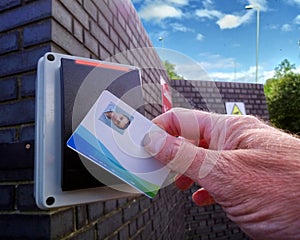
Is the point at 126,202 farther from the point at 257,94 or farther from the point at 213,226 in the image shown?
the point at 257,94

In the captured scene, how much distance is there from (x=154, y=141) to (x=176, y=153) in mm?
78

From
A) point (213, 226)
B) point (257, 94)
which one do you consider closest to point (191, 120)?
point (213, 226)

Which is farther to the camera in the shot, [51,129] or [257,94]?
[257,94]

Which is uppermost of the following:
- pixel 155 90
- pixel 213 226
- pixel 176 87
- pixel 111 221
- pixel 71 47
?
pixel 176 87

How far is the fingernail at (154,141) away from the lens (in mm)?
843

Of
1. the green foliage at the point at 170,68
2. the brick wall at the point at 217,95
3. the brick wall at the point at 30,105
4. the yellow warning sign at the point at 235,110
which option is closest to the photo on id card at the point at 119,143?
the brick wall at the point at 30,105

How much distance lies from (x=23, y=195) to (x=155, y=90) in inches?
93.6

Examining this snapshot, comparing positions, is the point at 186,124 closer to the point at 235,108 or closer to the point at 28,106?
the point at 28,106

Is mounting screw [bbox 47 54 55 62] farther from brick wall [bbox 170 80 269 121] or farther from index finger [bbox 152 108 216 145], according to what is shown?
brick wall [bbox 170 80 269 121]

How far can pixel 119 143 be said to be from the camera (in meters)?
0.83

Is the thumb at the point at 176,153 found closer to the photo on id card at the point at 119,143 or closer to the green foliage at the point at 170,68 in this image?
the photo on id card at the point at 119,143

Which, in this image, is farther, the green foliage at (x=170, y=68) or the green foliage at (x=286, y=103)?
the green foliage at (x=286, y=103)

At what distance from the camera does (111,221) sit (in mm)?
1536

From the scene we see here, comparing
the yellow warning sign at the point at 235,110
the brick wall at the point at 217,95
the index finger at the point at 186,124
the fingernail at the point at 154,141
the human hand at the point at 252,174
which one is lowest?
the human hand at the point at 252,174
